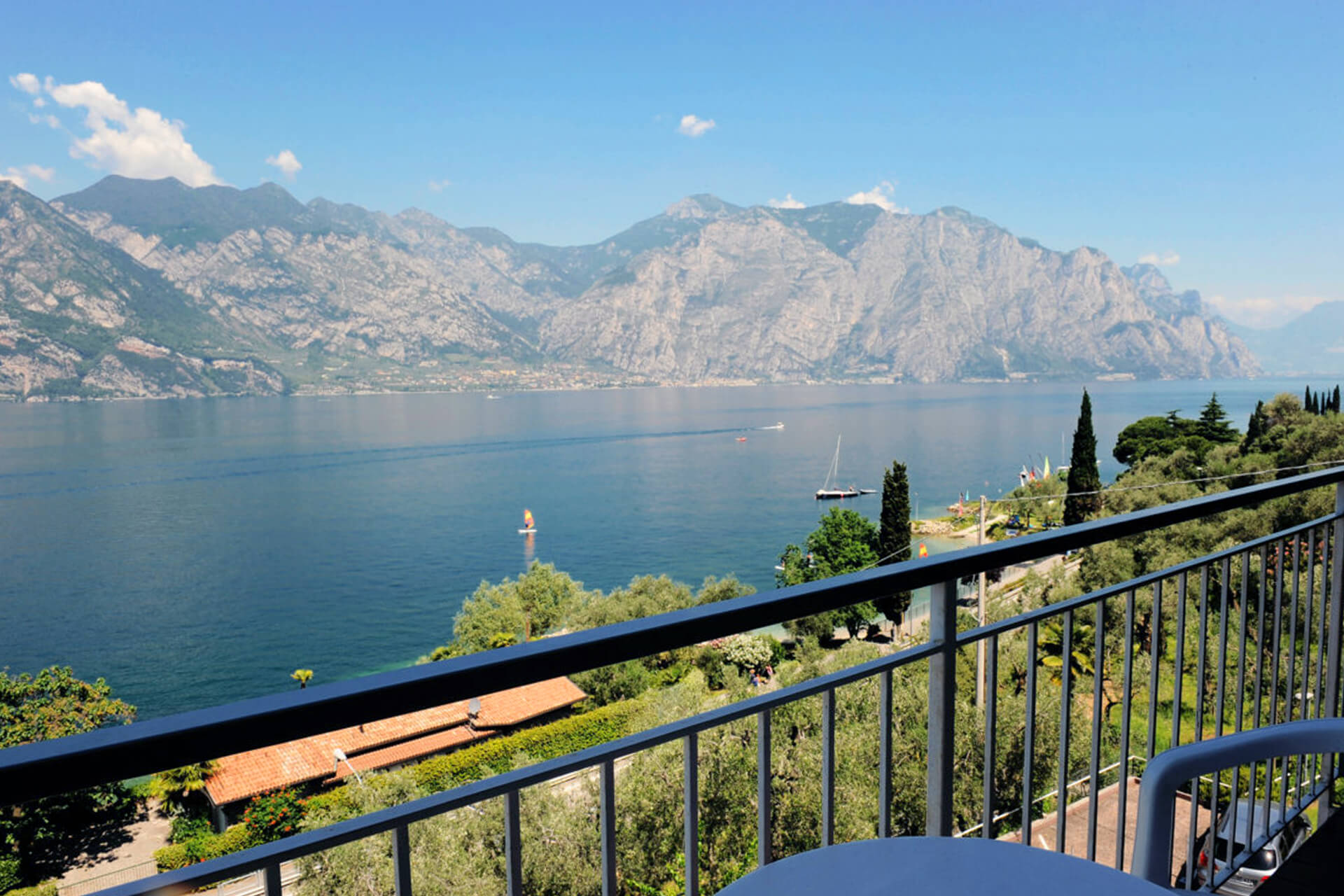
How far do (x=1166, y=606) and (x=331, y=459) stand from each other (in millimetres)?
73451

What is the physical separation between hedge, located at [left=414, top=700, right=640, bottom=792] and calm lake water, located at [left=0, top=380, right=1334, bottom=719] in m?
11.2

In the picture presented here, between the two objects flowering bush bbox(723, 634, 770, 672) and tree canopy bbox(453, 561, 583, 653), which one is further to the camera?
tree canopy bbox(453, 561, 583, 653)

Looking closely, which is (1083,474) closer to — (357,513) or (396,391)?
(357,513)

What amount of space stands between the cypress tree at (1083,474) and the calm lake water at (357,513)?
15.3 m

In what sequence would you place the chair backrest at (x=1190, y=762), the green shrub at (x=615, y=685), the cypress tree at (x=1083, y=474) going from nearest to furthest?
the chair backrest at (x=1190, y=762), the green shrub at (x=615, y=685), the cypress tree at (x=1083, y=474)

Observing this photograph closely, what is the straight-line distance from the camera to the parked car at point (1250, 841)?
2242 mm

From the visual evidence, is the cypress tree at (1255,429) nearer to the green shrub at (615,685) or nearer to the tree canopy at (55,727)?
the green shrub at (615,685)

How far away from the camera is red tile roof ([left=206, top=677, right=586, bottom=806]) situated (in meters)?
21.8

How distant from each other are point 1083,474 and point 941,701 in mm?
36865

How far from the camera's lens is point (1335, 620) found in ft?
9.00

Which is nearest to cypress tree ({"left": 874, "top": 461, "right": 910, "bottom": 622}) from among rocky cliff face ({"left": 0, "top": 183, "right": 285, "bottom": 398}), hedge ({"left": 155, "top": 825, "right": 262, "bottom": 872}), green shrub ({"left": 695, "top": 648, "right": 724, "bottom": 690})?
green shrub ({"left": 695, "top": 648, "right": 724, "bottom": 690})

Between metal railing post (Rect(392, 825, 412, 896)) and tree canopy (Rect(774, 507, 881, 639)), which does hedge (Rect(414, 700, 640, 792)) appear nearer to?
tree canopy (Rect(774, 507, 881, 639))

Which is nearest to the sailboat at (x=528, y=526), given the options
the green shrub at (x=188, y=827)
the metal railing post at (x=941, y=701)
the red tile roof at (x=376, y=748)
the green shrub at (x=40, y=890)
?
the red tile roof at (x=376, y=748)

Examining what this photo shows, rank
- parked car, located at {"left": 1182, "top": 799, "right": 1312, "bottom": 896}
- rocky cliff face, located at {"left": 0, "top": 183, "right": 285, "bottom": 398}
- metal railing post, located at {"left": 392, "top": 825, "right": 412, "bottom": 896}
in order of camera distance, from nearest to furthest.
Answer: metal railing post, located at {"left": 392, "top": 825, "right": 412, "bottom": 896} < parked car, located at {"left": 1182, "top": 799, "right": 1312, "bottom": 896} < rocky cliff face, located at {"left": 0, "top": 183, "right": 285, "bottom": 398}
